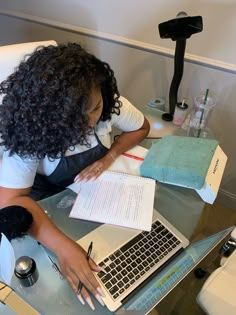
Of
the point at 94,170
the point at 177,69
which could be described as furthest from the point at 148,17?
the point at 94,170

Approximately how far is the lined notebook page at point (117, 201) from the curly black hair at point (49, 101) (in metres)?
0.18

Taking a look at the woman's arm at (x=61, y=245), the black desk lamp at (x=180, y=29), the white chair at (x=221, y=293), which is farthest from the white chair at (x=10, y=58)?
the white chair at (x=221, y=293)

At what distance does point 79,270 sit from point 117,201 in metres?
0.25

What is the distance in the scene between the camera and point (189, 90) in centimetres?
150

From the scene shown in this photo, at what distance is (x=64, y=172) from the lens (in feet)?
3.19

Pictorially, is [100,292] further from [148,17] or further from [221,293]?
[148,17]

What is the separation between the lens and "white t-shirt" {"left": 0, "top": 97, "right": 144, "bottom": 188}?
0.83m

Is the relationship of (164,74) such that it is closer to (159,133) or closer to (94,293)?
(159,133)

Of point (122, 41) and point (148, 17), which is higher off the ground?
point (148, 17)

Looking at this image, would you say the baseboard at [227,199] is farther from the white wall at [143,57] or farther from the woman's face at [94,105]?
the woman's face at [94,105]

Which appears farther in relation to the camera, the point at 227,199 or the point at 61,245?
the point at 227,199

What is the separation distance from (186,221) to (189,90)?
865 mm

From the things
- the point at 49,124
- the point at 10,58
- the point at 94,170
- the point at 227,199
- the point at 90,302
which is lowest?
the point at 227,199

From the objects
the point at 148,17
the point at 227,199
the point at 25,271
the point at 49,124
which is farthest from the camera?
the point at 227,199
